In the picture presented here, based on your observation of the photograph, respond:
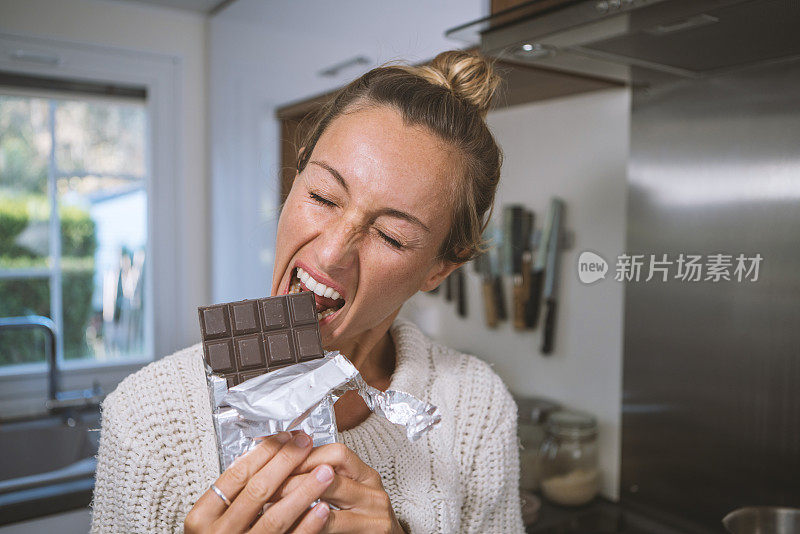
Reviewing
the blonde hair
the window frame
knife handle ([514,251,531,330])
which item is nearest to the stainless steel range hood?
the blonde hair

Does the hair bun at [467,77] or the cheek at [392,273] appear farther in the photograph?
the hair bun at [467,77]

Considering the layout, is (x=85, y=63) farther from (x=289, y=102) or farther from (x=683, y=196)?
(x=683, y=196)

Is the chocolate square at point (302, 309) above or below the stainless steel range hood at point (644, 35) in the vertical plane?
below

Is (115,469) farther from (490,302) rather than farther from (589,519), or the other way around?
(490,302)

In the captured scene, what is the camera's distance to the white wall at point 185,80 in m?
2.16

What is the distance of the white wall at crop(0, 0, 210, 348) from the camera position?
2.16 m

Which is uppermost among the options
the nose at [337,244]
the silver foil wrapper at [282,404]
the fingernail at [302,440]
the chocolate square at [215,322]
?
the nose at [337,244]

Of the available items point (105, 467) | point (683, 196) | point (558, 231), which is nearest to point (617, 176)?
point (558, 231)

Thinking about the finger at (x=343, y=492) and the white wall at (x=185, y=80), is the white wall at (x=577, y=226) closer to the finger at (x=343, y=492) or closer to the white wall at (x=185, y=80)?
the finger at (x=343, y=492)

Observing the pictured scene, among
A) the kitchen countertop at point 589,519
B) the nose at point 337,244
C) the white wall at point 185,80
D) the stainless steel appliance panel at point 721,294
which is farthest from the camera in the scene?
the white wall at point 185,80

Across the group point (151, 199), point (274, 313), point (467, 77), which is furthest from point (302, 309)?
point (151, 199)

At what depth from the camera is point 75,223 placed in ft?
7.70

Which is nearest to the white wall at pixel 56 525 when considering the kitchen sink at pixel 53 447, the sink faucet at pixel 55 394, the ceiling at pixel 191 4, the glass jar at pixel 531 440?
the kitchen sink at pixel 53 447

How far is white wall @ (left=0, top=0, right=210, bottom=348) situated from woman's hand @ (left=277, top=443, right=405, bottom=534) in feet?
5.86
